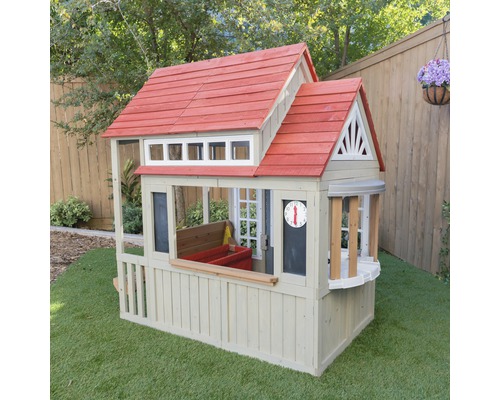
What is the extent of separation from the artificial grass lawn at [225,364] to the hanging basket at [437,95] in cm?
259

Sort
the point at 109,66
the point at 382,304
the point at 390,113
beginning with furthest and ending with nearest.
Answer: the point at 109,66 → the point at 390,113 → the point at 382,304

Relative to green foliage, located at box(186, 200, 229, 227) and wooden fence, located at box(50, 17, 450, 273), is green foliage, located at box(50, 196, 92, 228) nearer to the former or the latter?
green foliage, located at box(186, 200, 229, 227)

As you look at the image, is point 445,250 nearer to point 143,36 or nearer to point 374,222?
point 374,222

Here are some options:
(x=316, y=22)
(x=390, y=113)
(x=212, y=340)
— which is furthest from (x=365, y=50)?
(x=212, y=340)

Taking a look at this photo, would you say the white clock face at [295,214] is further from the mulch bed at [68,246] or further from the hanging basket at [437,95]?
the mulch bed at [68,246]

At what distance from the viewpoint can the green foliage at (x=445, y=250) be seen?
18.2 feet

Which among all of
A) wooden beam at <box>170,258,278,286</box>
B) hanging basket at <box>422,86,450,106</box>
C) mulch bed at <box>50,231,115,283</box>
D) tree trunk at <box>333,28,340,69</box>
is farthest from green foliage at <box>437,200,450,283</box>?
tree trunk at <box>333,28,340,69</box>

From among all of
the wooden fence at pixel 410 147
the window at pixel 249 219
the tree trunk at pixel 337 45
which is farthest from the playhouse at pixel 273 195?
the tree trunk at pixel 337 45

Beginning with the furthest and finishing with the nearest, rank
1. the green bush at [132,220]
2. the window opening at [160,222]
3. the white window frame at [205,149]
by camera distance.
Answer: the green bush at [132,220] < the window opening at [160,222] < the white window frame at [205,149]

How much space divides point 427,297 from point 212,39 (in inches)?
232

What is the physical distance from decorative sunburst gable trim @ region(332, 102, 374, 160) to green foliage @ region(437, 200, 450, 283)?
7.10 feet

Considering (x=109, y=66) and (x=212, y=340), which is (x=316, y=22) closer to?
(x=109, y=66)

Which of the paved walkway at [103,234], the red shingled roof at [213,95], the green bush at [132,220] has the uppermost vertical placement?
the red shingled roof at [213,95]

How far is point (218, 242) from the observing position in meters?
5.39
